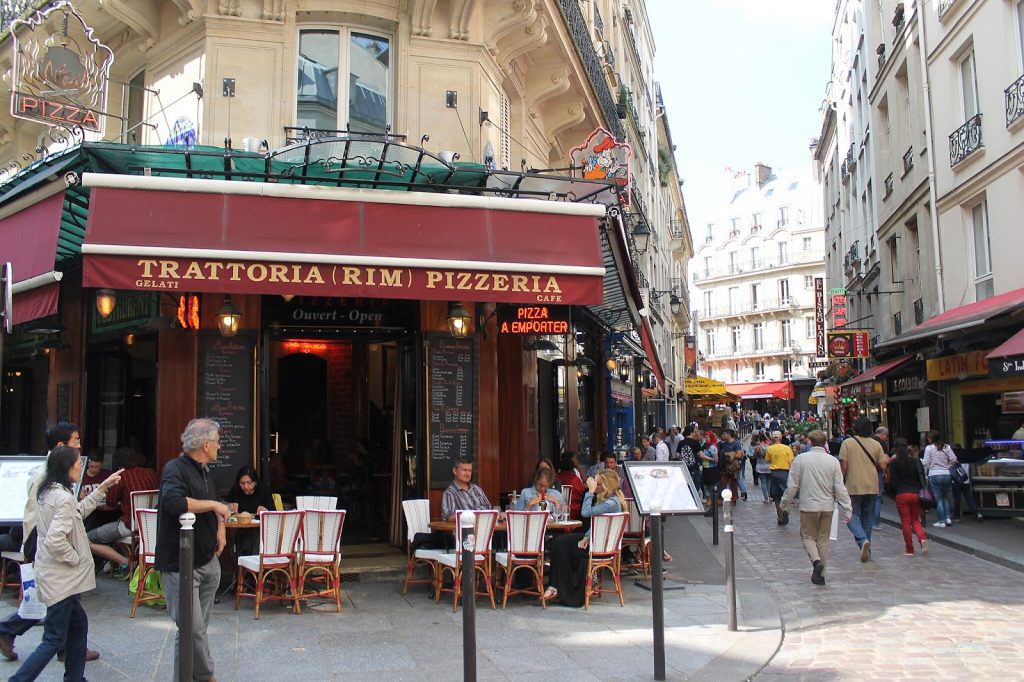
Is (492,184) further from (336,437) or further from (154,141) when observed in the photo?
(336,437)

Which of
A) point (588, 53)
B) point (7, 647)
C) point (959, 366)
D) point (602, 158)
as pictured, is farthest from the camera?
point (959, 366)

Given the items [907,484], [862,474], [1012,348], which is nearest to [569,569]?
[862,474]

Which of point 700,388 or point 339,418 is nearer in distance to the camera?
point 339,418

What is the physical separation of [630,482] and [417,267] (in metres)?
3.12

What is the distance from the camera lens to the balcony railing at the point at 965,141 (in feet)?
54.4

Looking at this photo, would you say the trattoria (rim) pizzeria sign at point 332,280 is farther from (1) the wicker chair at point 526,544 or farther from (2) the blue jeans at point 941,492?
(2) the blue jeans at point 941,492

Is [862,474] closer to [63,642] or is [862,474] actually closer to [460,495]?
[460,495]

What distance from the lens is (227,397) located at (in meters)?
9.40

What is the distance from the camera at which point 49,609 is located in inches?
207

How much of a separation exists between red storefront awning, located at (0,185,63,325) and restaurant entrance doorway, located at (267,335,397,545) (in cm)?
437

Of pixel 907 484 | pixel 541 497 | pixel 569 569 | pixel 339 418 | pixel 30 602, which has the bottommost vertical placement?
pixel 569 569

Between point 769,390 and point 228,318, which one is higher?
point 769,390

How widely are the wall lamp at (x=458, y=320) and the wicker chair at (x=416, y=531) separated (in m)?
2.07

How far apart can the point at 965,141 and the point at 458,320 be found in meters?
12.5
